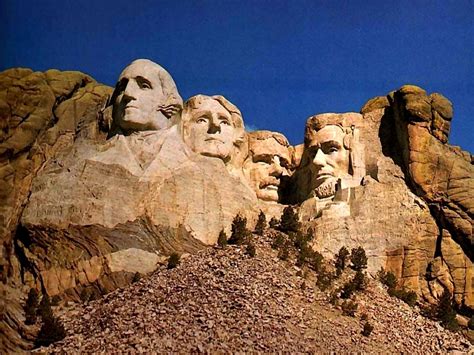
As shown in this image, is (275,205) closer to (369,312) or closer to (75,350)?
(369,312)

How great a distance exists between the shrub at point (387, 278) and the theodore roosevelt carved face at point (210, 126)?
20.6 feet

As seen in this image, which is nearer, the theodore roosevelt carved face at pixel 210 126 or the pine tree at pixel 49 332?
the pine tree at pixel 49 332

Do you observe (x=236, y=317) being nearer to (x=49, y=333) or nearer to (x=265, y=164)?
(x=49, y=333)

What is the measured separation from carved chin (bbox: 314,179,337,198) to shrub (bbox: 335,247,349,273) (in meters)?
2.57

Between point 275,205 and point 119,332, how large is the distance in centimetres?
986

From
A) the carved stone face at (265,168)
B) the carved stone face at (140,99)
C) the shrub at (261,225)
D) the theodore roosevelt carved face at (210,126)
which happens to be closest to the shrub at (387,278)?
the shrub at (261,225)

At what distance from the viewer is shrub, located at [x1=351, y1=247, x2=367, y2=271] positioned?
38.4 meters

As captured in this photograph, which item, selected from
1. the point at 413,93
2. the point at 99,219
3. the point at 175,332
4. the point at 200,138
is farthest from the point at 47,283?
the point at 413,93

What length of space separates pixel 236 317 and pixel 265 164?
965 cm

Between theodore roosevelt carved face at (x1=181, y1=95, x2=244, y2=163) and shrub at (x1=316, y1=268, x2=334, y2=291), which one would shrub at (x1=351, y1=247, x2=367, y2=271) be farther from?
theodore roosevelt carved face at (x1=181, y1=95, x2=244, y2=163)

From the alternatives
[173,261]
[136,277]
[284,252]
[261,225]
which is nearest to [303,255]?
[284,252]

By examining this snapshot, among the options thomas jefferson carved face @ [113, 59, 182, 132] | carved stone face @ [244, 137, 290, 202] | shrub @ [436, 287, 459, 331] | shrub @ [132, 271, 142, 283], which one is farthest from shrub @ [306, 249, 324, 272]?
thomas jefferson carved face @ [113, 59, 182, 132]

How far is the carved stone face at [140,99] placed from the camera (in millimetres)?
39125

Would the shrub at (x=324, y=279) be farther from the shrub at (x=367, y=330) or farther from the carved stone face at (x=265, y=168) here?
the carved stone face at (x=265, y=168)
